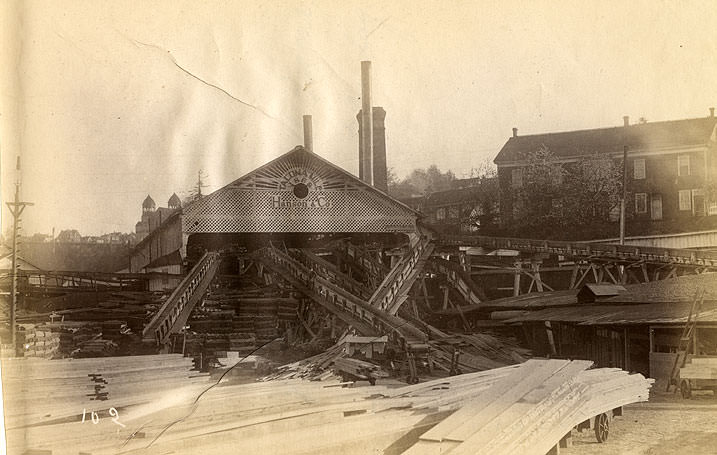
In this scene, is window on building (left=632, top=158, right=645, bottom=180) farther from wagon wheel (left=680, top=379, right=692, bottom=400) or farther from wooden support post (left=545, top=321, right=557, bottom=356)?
wagon wheel (left=680, top=379, right=692, bottom=400)

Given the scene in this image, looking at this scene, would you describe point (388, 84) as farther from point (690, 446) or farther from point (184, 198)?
point (690, 446)

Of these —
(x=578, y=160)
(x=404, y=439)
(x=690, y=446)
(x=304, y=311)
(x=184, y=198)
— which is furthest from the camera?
(x=304, y=311)

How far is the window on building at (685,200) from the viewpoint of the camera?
3.64 meters

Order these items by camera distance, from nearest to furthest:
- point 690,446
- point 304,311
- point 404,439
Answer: point 404,439, point 690,446, point 304,311

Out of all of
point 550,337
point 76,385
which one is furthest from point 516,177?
point 76,385

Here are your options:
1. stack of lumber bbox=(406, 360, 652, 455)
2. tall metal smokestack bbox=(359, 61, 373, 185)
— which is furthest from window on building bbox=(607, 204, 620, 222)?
tall metal smokestack bbox=(359, 61, 373, 185)

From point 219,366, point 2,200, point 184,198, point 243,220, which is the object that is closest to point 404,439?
point 219,366

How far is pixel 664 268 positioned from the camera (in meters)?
3.85

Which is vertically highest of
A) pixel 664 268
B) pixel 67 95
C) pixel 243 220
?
pixel 67 95

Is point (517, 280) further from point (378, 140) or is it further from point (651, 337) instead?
point (378, 140)

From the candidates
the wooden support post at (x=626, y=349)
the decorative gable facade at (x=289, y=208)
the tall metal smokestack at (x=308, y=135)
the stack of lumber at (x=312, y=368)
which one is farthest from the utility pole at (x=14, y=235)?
the wooden support post at (x=626, y=349)

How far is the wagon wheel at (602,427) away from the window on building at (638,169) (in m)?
1.30

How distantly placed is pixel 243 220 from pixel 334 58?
99cm

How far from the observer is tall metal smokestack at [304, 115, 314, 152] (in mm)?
3379
